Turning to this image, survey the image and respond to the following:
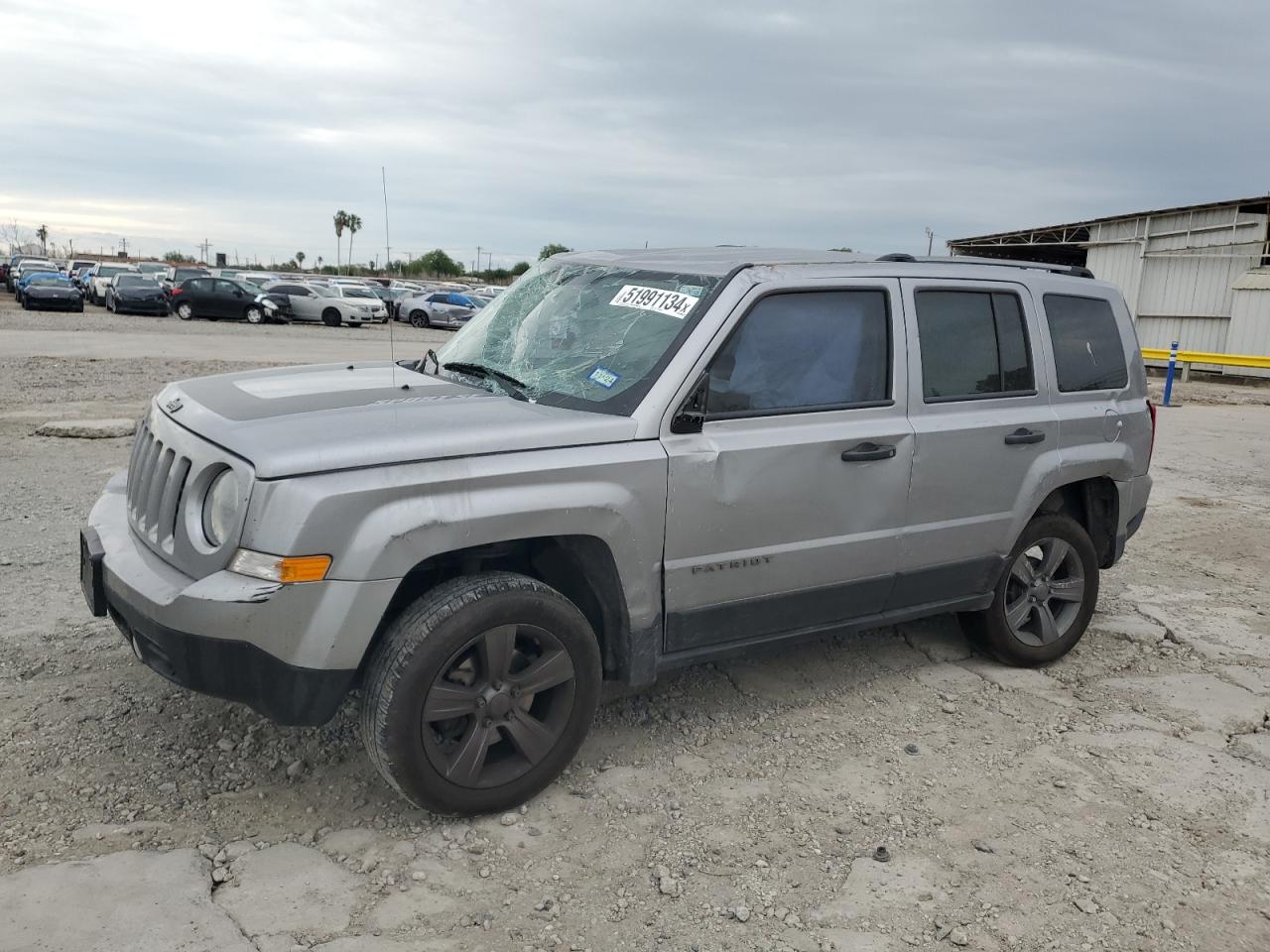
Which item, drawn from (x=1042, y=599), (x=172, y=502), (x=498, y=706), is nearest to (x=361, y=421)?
(x=172, y=502)

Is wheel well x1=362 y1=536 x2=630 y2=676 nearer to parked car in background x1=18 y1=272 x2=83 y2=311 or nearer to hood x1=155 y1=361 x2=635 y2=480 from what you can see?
hood x1=155 y1=361 x2=635 y2=480

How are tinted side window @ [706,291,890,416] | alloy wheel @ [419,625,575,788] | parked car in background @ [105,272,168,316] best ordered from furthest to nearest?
parked car in background @ [105,272,168,316] < tinted side window @ [706,291,890,416] < alloy wheel @ [419,625,575,788]

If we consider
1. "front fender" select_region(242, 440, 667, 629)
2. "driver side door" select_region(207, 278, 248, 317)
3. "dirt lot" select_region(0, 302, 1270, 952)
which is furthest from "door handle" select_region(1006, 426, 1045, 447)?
"driver side door" select_region(207, 278, 248, 317)

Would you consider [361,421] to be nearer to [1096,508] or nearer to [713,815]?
[713,815]

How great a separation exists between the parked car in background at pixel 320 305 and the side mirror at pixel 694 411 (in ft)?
102

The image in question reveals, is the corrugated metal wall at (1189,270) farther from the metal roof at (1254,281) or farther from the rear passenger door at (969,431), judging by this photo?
the rear passenger door at (969,431)

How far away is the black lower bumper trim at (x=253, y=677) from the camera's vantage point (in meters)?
3.10

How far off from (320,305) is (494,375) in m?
30.9

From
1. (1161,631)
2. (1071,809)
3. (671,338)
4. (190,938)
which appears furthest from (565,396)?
(1161,631)

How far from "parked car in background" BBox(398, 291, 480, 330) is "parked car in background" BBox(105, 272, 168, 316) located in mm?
7215

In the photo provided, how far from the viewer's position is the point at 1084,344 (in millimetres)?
5020

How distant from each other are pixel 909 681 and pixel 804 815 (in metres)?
1.44

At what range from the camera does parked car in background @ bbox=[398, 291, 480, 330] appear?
33844mm

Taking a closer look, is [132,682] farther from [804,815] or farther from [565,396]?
[804,815]
